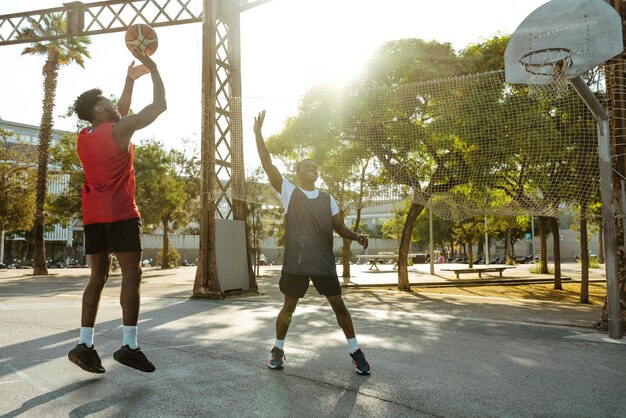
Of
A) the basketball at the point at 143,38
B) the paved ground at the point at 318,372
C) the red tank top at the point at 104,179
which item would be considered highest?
the basketball at the point at 143,38

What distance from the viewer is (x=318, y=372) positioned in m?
4.01

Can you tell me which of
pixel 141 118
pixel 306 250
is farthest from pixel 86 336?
pixel 306 250

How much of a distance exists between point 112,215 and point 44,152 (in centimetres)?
2708

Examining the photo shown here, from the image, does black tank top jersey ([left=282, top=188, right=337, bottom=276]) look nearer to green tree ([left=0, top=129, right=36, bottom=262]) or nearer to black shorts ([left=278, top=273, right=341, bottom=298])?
black shorts ([left=278, top=273, right=341, bottom=298])

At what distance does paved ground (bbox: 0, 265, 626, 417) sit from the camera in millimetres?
3092

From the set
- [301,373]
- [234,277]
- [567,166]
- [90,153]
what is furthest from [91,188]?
[567,166]

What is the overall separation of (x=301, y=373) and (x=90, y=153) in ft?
7.60

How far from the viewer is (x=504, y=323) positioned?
289 inches

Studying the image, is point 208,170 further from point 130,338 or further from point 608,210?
point 130,338

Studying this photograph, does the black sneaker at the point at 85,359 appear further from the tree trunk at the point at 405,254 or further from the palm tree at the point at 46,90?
the palm tree at the point at 46,90

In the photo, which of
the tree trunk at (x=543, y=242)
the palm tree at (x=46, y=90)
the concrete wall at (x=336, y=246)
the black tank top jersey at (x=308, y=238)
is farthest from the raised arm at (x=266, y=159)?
the concrete wall at (x=336, y=246)

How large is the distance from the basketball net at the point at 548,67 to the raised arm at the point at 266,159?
4.18m

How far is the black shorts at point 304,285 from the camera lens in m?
4.06

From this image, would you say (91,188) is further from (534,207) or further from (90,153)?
(534,207)
